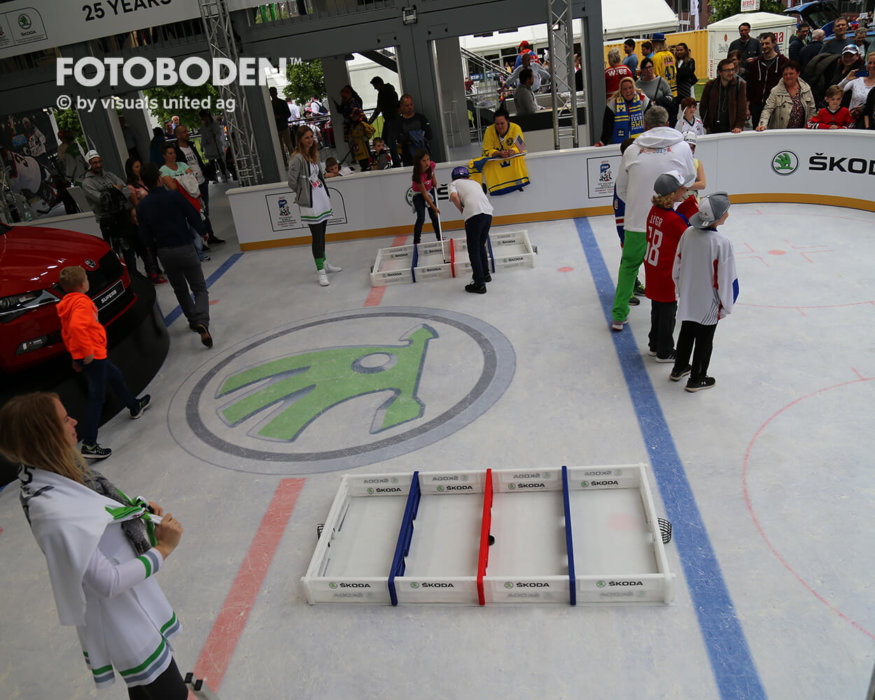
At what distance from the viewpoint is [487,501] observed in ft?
13.9

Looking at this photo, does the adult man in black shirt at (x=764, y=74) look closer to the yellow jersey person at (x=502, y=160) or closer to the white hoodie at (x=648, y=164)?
the yellow jersey person at (x=502, y=160)

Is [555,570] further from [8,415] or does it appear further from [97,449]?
[97,449]

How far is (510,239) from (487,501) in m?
5.97

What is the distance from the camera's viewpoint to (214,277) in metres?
10.2

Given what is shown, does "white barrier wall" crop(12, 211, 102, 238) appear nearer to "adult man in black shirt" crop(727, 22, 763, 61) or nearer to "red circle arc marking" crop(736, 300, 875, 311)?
"red circle arc marking" crop(736, 300, 875, 311)

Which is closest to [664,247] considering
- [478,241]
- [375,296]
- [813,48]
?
[478,241]

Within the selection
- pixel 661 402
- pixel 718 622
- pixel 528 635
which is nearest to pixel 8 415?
pixel 528 635

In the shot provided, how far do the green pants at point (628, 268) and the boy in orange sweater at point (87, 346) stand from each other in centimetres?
467

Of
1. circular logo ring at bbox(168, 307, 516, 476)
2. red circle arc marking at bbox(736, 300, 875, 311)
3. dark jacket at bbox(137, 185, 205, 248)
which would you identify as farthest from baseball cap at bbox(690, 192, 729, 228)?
dark jacket at bbox(137, 185, 205, 248)

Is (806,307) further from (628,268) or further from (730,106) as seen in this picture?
(730,106)

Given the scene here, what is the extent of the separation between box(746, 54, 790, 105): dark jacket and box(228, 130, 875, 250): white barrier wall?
2.00m

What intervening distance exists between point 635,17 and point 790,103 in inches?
544

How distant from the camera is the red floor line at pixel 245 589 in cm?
362

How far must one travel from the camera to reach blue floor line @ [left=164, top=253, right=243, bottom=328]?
8.76 meters
